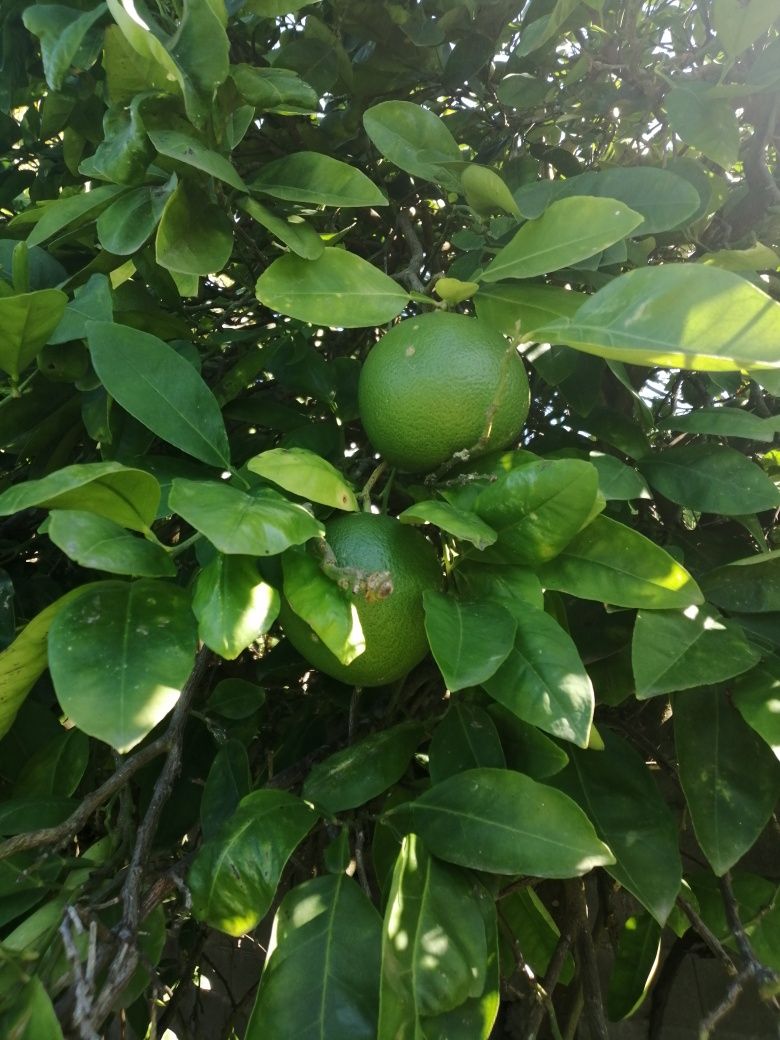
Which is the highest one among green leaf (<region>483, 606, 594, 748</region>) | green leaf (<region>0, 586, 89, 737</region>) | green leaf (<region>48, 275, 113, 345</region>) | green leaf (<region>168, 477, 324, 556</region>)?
green leaf (<region>48, 275, 113, 345</region>)

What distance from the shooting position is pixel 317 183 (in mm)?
850

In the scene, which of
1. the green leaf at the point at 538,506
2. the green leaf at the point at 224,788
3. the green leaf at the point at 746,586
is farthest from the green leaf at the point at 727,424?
the green leaf at the point at 224,788

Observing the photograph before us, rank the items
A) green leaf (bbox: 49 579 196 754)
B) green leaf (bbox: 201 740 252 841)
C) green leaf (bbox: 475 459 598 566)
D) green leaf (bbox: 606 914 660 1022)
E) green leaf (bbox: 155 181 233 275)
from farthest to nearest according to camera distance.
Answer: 1. green leaf (bbox: 606 914 660 1022)
2. green leaf (bbox: 201 740 252 841)
3. green leaf (bbox: 155 181 233 275)
4. green leaf (bbox: 475 459 598 566)
5. green leaf (bbox: 49 579 196 754)

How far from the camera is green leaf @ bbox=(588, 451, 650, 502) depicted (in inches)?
30.0

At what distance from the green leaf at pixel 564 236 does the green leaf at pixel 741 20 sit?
1.21 feet

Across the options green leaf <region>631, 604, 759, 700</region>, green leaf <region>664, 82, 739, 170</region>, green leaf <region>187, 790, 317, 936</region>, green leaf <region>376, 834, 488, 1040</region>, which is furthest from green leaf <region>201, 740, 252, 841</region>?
green leaf <region>664, 82, 739, 170</region>

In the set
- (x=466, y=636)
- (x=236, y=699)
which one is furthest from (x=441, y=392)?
(x=236, y=699)

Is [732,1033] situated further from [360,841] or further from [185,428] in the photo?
[185,428]

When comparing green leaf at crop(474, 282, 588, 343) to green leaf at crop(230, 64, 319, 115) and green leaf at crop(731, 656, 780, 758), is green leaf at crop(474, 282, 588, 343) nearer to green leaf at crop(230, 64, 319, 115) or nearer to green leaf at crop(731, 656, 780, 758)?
green leaf at crop(230, 64, 319, 115)

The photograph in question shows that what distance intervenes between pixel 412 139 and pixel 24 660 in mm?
673

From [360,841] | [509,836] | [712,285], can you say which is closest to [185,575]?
[360,841]

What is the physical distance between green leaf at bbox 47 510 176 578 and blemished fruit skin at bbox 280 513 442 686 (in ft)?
0.47

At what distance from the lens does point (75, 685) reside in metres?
0.55

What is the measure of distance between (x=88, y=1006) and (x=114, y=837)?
13.5 inches
